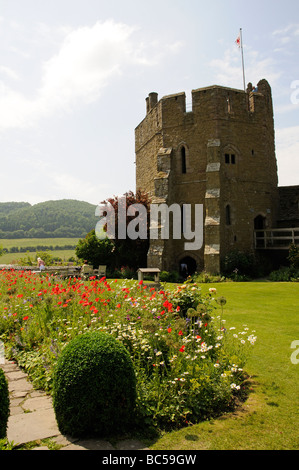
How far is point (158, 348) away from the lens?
5.29m

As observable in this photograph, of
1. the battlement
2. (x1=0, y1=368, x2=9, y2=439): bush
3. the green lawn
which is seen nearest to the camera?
(x1=0, y1=368, x2=9, y2=439): bush

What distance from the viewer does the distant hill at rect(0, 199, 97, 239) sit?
9212 cm

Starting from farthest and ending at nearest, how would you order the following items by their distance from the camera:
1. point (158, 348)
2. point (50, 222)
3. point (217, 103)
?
point (50, 222) → point (217, 103) → point (158, 348)

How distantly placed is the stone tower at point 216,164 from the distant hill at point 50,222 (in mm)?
66324

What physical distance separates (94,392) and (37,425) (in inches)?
36.8

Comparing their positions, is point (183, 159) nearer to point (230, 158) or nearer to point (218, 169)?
point (218, 169)

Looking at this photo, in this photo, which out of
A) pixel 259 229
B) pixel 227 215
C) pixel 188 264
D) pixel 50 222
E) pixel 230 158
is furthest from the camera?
pixel 50 222

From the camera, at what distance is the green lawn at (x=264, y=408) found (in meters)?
3.73

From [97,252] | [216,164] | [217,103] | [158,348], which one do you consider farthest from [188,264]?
[158,348]

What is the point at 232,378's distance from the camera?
5102 mm

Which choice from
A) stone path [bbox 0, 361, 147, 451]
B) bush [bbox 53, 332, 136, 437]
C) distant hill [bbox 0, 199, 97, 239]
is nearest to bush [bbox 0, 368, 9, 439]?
stone path [bbox 0, 361, 147, 451]

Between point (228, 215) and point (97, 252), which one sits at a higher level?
point (228, 215)

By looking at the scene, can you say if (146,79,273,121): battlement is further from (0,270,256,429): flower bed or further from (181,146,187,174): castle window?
(0,270,256,429): flower bed
